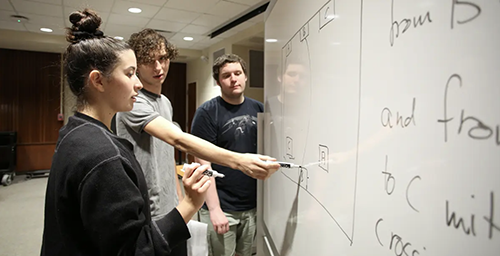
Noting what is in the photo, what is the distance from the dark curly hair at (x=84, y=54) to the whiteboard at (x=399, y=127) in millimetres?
522

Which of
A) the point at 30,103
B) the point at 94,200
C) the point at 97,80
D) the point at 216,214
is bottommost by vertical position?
the point at 216,214

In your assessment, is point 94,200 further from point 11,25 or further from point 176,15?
point 11,25

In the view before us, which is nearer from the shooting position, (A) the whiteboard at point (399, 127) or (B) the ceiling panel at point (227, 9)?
(A) the whiteboard at point (399, 127)

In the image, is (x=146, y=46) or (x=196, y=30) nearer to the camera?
(x=146, y=46)

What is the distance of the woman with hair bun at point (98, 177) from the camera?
23.7 inches

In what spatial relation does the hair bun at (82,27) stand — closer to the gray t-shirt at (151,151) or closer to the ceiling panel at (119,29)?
the gray t-shirt at (151,151)

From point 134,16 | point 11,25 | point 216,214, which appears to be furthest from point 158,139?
point 11,25

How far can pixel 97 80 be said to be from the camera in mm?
719

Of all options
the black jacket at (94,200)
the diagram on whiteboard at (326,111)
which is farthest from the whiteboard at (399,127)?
the black jacket at (94,200)

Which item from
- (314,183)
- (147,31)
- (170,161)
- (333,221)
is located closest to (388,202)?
(333,221)

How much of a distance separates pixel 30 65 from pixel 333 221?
673cm

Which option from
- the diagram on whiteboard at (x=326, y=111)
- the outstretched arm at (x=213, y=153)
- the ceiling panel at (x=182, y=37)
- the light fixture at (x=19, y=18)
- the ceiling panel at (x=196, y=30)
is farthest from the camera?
the ceiling panel at (x=182, y=37)

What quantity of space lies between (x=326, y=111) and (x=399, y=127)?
0.81ft

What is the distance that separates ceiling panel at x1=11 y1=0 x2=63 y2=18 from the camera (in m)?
3.21
